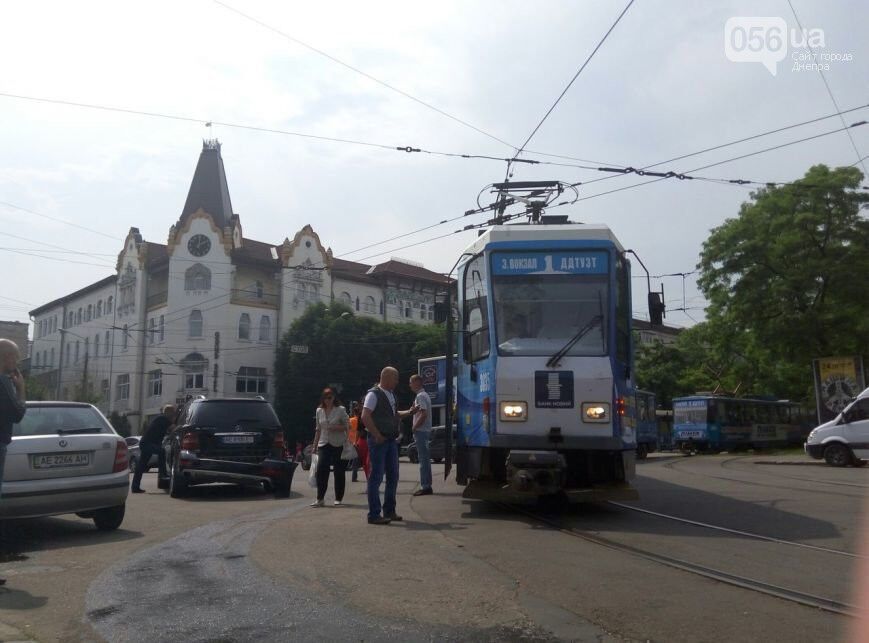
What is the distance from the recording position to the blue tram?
9688 millimetres

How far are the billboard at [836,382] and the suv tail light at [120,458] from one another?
2810cm

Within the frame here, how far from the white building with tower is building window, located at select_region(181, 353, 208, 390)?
0.07m

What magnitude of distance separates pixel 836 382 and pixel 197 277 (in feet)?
138

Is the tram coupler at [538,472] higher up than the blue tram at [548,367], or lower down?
lower down

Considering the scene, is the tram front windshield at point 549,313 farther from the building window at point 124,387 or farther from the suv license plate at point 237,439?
the building window at point 124,387

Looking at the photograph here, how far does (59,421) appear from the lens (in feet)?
30.3

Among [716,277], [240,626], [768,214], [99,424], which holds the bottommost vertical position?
[240,626]

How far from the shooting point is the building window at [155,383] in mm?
59594

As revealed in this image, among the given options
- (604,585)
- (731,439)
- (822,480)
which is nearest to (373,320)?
(731,439)

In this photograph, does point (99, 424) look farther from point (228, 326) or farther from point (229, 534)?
point (228, 326)

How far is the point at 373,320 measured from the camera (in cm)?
5891

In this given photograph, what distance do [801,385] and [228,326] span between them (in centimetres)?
3601

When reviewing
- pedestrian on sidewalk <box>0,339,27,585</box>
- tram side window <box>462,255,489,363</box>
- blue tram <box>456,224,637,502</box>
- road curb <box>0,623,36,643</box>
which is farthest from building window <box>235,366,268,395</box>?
road curb <box>0,623,36,643</box>

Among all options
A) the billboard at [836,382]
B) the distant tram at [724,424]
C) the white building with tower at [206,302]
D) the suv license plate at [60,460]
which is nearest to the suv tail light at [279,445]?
the suv license plate at [60,460]
